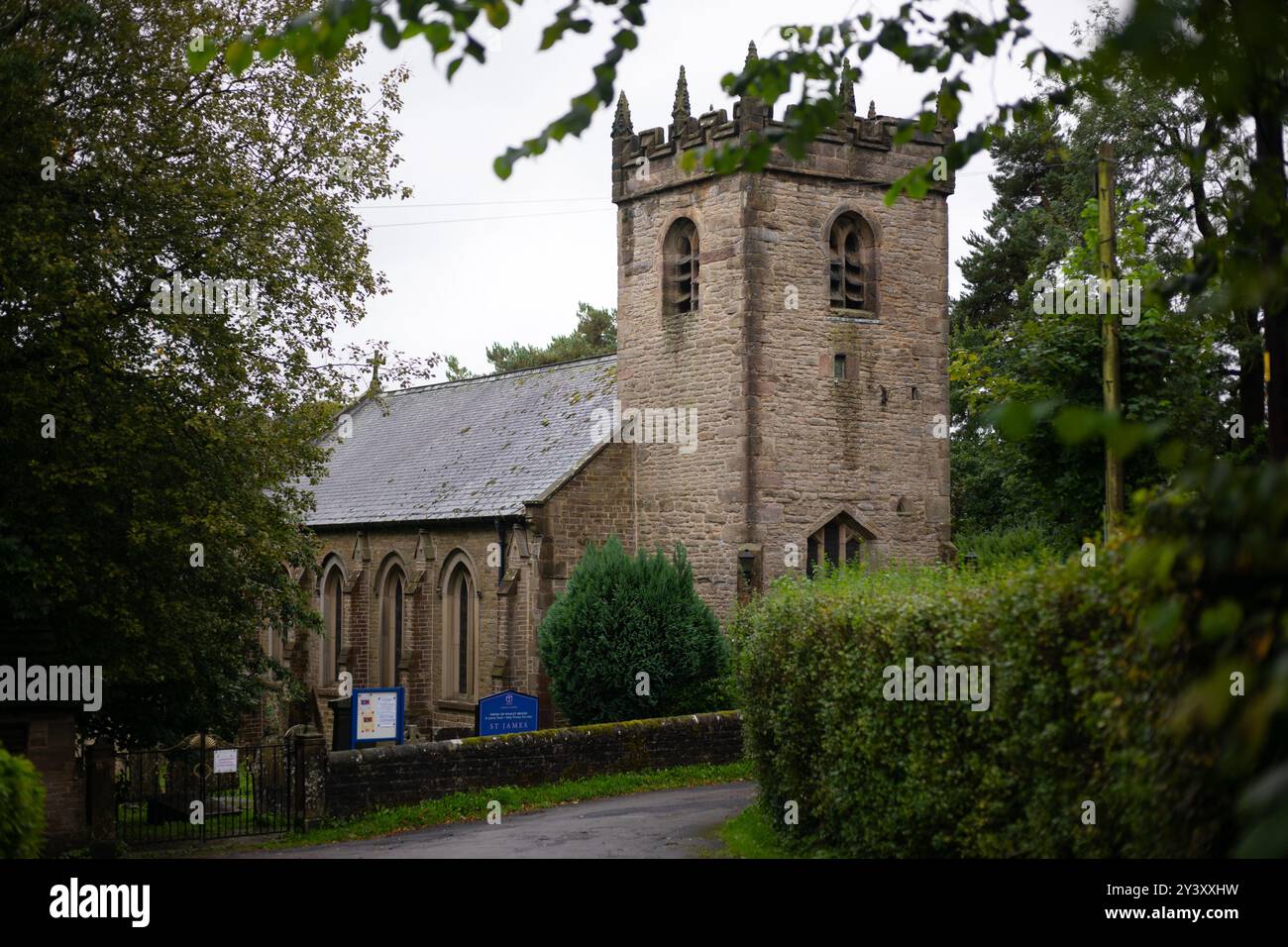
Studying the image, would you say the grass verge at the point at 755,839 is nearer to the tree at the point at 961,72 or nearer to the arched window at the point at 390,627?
the tree at the point at 961,72

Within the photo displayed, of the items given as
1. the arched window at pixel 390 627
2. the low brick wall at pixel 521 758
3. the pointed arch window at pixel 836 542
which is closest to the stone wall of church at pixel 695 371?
the pointed arch window at pixel 836 542

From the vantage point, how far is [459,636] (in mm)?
31297

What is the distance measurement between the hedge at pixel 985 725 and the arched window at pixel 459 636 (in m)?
16.4

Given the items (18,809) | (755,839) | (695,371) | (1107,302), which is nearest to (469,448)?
(695,371)

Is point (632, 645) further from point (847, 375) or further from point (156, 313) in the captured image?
point (156, 313)

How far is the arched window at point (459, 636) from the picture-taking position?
30.6 m

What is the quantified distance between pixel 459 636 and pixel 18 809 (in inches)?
876

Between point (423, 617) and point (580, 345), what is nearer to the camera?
point (423, 617)

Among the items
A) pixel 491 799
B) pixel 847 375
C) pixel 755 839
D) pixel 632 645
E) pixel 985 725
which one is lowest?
pixel 491 799

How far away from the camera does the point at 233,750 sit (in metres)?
18.6

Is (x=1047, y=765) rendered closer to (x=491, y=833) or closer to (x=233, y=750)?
(x=491, y=833)

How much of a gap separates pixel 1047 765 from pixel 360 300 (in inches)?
543
